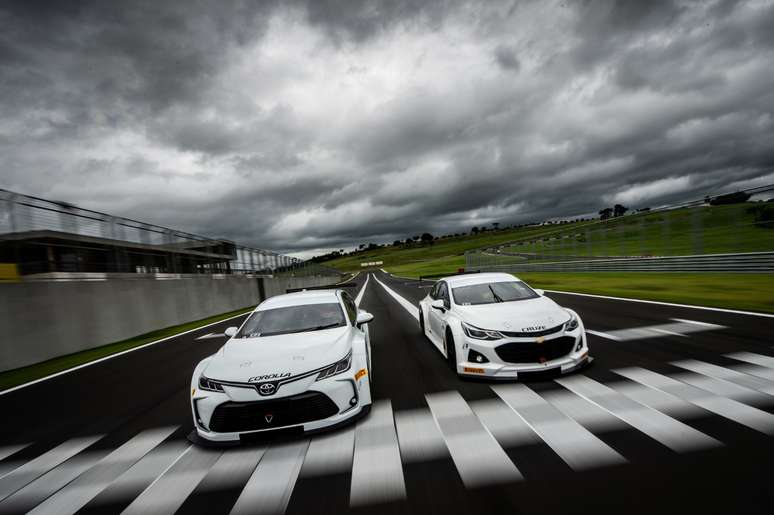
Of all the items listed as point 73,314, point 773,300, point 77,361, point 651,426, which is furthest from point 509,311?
point 73,314

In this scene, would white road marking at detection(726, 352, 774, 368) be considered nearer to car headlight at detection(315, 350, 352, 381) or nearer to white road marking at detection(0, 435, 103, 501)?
car headlight at detection(315, 350, 352, 381)

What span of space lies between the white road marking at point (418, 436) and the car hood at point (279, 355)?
95 cm

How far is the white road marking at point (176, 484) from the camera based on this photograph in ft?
9.25

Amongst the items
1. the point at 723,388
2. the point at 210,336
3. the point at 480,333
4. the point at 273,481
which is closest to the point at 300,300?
the point at 480,333

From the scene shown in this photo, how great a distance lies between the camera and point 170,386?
6066 millimetres

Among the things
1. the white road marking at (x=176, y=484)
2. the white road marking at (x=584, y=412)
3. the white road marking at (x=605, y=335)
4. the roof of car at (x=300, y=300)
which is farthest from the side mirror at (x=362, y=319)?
the white road marking at (x=605, y=335)

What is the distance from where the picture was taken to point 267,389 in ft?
11.8

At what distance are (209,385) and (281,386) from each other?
776mm

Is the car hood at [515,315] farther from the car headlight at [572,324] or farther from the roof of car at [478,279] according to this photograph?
the roof of car at [478,279]

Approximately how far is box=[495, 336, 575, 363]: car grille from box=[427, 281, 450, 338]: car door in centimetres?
147

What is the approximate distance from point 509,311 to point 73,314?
1039 centimetres

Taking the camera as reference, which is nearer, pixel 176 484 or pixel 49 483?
pixel 176 484

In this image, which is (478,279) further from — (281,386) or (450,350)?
(281,386)

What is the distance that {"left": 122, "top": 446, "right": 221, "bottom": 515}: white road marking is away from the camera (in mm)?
2820
